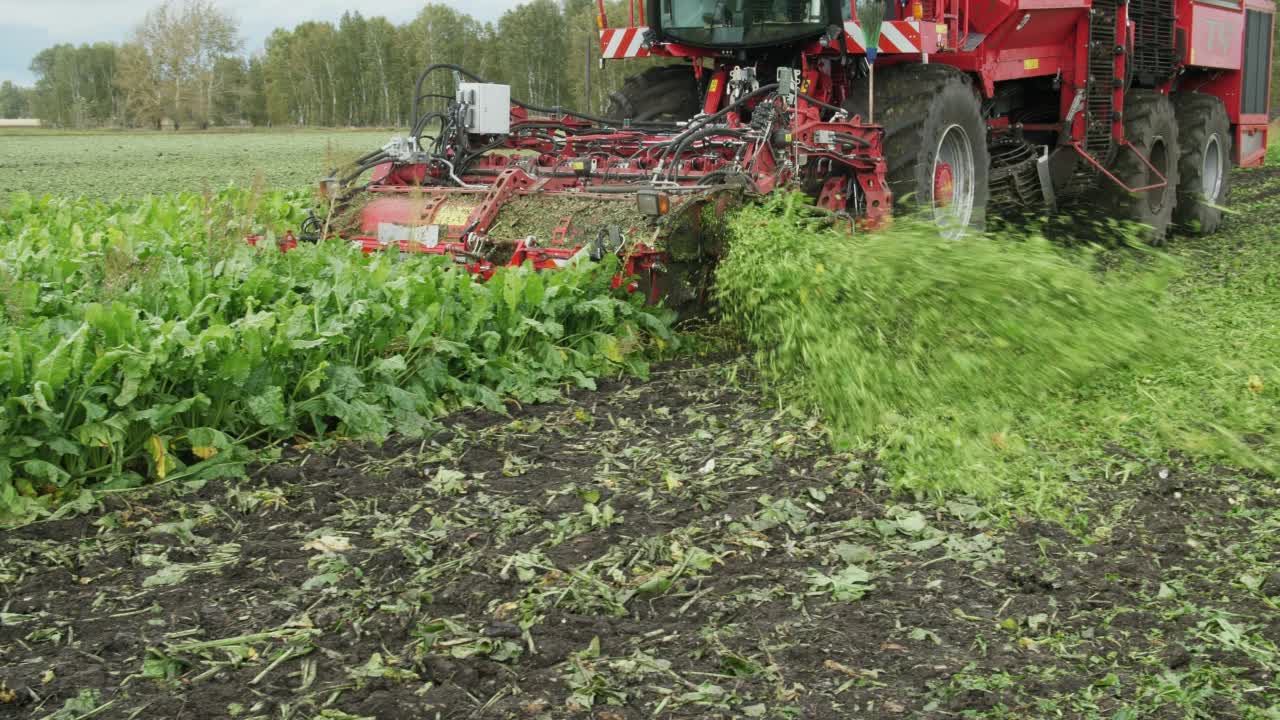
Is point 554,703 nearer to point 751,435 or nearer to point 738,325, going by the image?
point 751,435

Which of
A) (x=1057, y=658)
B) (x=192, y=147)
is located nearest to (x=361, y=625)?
(x=1057, y=658)

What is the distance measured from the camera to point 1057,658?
319 cm

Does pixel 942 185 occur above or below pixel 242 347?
above

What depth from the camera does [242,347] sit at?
4734 mm

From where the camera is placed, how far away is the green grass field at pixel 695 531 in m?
3.10

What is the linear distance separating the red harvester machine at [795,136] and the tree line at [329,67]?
49.9 metres

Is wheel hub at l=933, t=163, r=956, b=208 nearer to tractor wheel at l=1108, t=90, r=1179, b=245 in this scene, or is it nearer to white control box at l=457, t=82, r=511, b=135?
tractor wheel at l=1108, t=90, r=1179, b=245

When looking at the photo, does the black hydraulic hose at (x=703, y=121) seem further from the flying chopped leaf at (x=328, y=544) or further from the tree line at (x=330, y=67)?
the tree line at (x=330, y=67)

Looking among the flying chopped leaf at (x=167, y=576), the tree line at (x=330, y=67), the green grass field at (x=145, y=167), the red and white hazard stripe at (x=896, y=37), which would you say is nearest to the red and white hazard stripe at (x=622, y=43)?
the red and white hazard stripe at (x=896, y=37)

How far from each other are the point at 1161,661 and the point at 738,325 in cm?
341

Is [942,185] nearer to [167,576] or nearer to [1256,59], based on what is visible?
[167,576]

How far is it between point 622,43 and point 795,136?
2.33 m

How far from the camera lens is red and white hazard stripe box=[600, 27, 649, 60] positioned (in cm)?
841

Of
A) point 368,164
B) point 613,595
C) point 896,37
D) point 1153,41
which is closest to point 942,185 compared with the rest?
point 896,37
